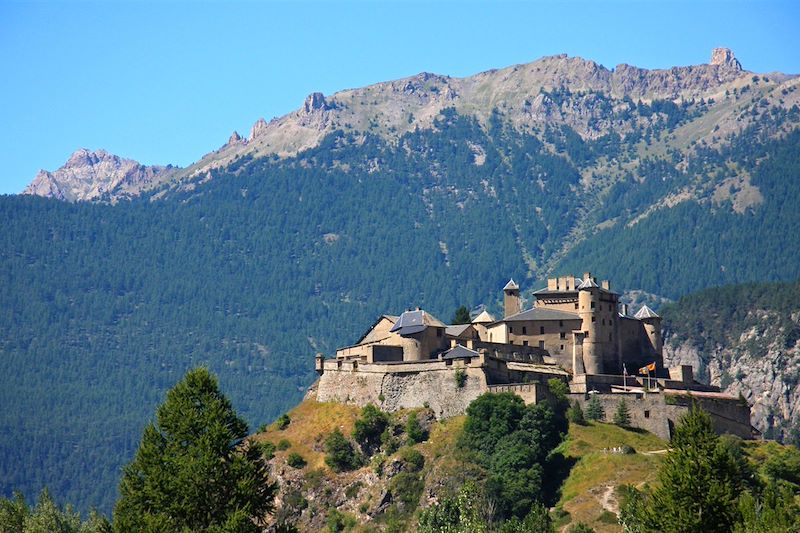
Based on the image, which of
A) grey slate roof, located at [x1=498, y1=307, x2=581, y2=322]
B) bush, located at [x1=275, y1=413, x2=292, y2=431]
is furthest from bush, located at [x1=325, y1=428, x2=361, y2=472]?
grey slate roof, located at [x1=498, y1=307, x2=581, y2=322]

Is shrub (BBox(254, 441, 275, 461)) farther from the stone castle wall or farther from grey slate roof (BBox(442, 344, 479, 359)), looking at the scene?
grey slate roof (BBox(442, 344, 479, 359))

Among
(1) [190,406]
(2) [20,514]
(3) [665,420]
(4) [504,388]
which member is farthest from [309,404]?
(1) [190,406]

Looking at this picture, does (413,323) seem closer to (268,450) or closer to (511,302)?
(511,302)

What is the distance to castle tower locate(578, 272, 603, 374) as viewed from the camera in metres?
137

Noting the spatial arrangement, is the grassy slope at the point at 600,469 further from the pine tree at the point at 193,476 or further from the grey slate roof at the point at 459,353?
the pine tree at the point at 193,476

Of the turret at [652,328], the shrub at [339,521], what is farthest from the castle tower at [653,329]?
the shrub at [339,521]

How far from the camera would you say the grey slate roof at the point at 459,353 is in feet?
425

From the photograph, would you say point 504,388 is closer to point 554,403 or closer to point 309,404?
point 554,403

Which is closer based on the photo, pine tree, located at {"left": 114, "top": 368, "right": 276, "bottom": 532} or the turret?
pine tree, located at {"left": 114, "top": 368, "right": 276, "bottom": 532}

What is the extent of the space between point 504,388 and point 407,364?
9842 mm

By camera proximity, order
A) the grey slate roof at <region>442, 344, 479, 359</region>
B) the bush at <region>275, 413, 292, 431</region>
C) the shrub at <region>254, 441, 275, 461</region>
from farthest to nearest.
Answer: the bush at <region>275, 413, 292, 431</region> < the shrub at <region>254, 441, 275, 461</region> < the grey slate roof at <region>442, 344, 479, 359</region>

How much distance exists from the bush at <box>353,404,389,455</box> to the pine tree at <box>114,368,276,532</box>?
64.6 m

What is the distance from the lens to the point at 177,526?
2494 inches

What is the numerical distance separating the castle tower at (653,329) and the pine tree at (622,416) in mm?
18586
